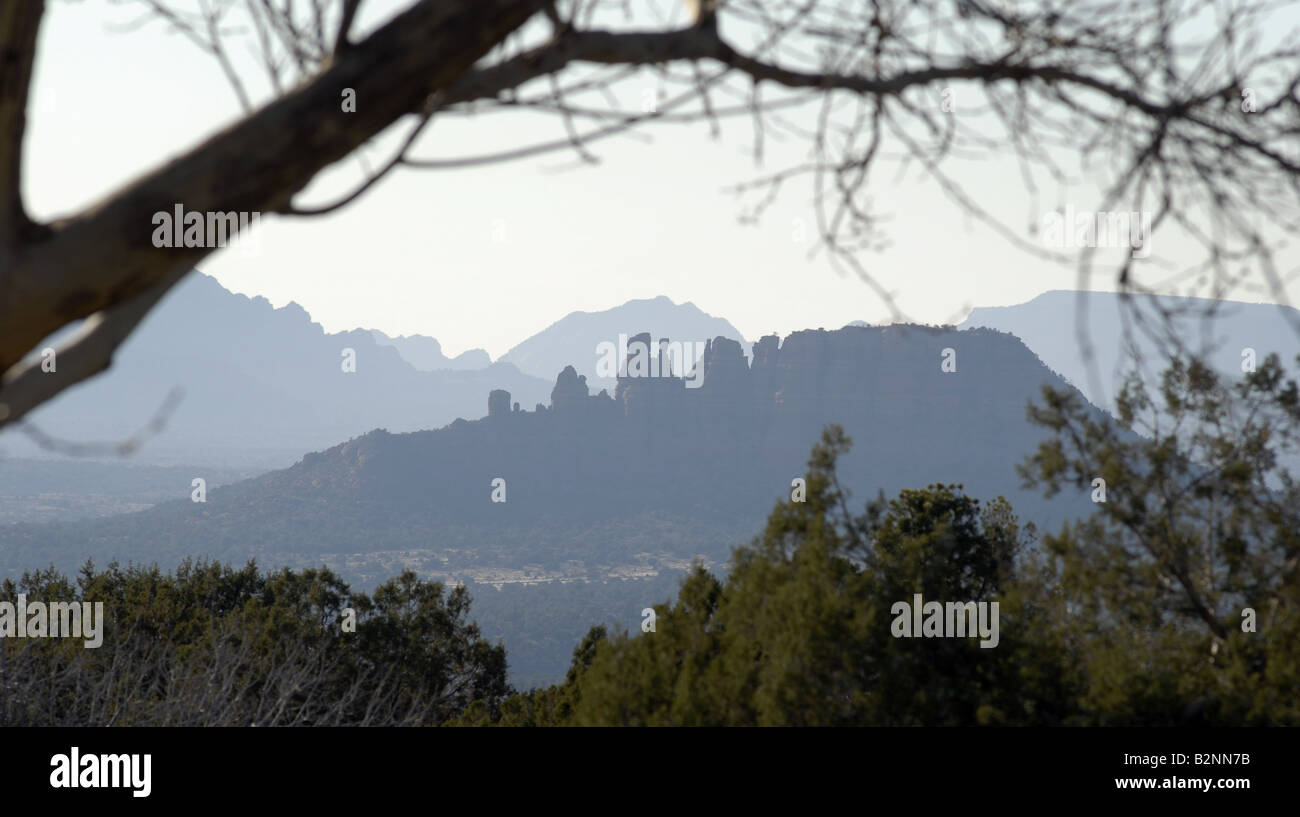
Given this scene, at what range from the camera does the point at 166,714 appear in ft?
32.1

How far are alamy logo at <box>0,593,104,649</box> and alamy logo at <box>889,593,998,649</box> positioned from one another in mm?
14259

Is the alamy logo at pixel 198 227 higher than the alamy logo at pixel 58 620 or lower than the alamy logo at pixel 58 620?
higher

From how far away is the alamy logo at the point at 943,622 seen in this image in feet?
18.4

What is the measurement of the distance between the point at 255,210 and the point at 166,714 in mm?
9479
